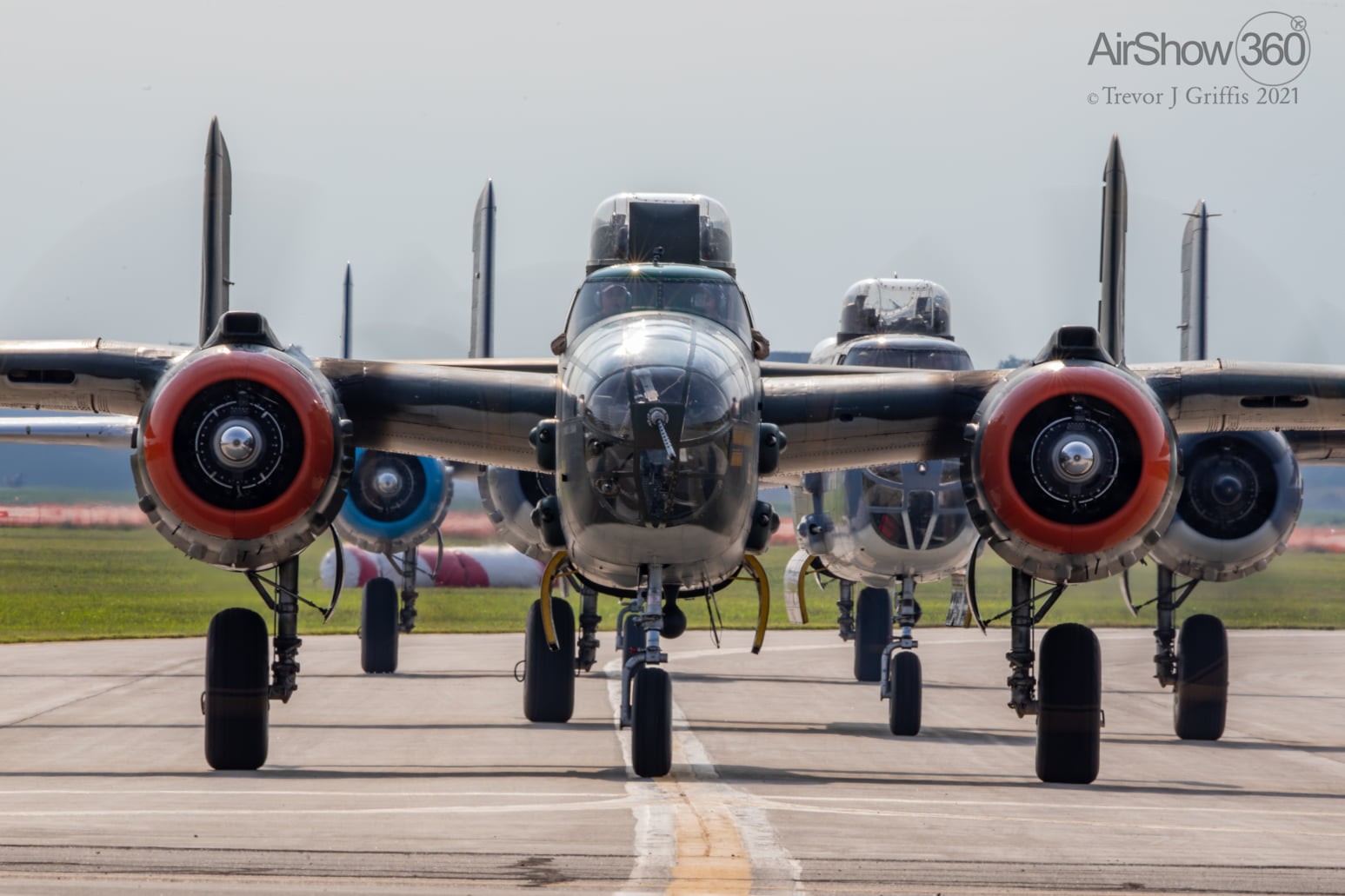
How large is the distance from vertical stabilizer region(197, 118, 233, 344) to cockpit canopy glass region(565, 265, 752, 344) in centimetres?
316

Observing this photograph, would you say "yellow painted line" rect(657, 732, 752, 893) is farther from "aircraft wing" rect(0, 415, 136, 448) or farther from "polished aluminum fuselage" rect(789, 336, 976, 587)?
"aircraft wing" rect(0, 415, 136, 448)

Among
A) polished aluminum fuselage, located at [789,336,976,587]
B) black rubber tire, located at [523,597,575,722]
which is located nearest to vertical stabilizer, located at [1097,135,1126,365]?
polished aluminum fuselage, located at [789,336,976,587]

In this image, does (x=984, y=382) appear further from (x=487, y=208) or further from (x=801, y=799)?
(x=487, y=208)

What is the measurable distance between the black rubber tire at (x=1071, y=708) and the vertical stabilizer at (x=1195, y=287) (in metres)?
11.4

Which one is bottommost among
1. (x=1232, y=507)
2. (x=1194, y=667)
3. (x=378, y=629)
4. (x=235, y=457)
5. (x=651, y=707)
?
(x=378, y=629)

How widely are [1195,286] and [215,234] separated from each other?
14586mm

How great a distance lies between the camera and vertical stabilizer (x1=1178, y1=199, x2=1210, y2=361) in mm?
26297

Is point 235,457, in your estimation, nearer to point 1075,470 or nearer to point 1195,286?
point 1075,470

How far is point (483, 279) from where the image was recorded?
30.5 m

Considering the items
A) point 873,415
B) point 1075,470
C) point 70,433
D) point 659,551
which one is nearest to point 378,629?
point 70,433

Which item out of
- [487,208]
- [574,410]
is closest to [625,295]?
[574,410]

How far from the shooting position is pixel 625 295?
16.7 metres

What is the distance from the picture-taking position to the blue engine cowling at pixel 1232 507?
2033cm

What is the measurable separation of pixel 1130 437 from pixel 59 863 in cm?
857
